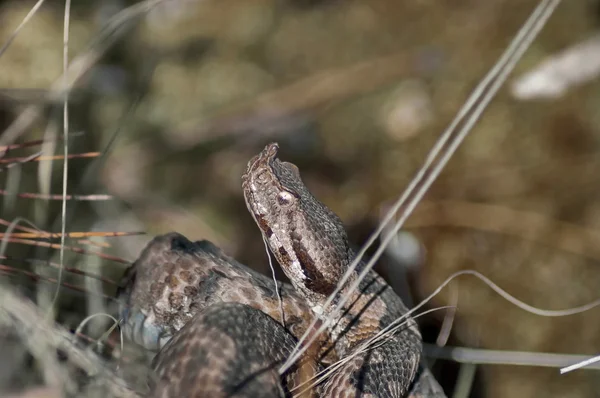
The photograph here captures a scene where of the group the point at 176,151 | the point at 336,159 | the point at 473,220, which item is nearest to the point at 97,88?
the point at 176,151

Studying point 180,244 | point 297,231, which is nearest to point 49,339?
point 180,244

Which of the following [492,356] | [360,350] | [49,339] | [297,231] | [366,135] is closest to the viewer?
[49,339]

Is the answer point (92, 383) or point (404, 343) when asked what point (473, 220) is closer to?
point (404, 343)

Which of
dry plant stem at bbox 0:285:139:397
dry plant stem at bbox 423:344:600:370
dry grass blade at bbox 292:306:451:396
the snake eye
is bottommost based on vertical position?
dry plant stem at bbox 423:344:600:370

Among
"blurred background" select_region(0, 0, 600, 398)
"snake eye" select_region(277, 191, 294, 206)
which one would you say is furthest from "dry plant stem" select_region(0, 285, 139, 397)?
"blurred background" select_region(0, 0, 600, 398)

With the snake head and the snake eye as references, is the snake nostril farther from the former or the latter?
the snake eye

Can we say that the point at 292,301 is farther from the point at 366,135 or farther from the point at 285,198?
the point at 366,135

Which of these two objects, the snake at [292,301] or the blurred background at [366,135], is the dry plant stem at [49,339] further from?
the blurred background at [366,135]
